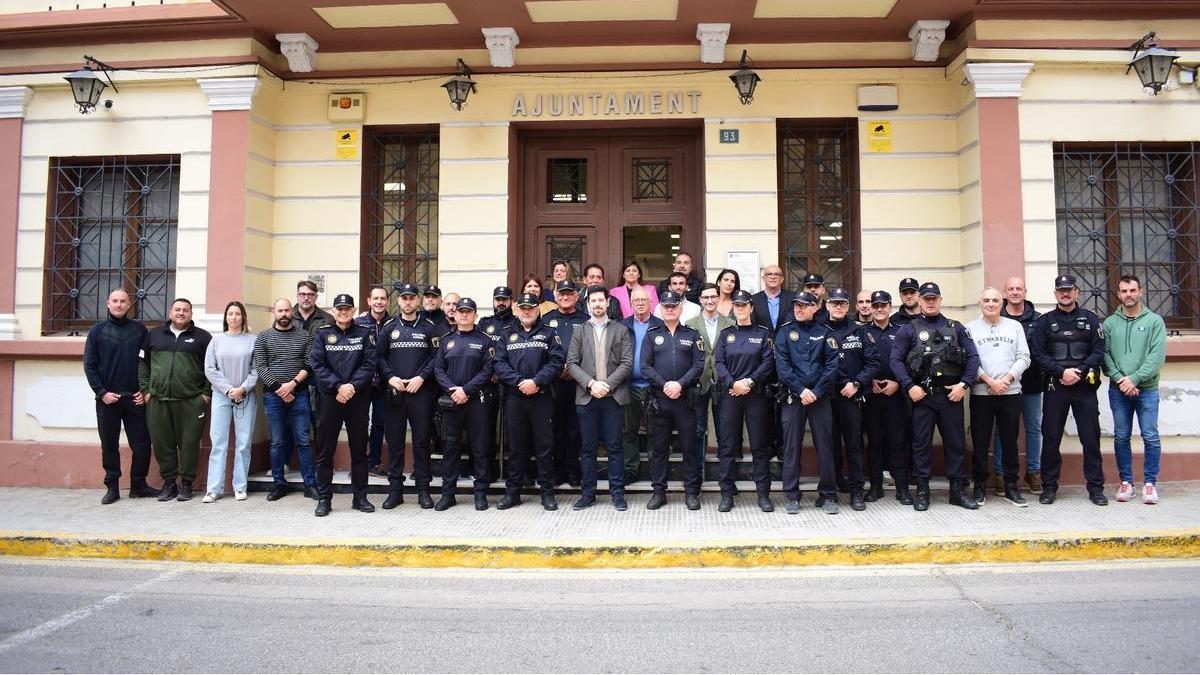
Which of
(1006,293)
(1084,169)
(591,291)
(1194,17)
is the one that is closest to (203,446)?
(591,291)

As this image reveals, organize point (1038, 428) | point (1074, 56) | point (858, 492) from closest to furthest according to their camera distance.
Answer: point (858, 492) → point (1038, 428) → point (1074, 56)

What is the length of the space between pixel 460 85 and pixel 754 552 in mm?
6293

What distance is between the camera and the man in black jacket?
7781 mm

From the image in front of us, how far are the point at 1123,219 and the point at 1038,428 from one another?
9.91ft

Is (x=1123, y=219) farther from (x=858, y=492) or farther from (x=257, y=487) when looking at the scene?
(x=257, y=487)

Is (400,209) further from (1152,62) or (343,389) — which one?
(1152,62)

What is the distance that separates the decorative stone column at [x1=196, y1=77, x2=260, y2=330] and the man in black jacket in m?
0.79

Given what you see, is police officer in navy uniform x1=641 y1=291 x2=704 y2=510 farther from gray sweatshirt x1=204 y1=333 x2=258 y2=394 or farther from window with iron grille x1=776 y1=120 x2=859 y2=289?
gray sweatshirt x1=204 y1=333 x2=258 y2=394

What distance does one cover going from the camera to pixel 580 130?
930cm

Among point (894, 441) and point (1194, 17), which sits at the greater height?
point (1194, 17)

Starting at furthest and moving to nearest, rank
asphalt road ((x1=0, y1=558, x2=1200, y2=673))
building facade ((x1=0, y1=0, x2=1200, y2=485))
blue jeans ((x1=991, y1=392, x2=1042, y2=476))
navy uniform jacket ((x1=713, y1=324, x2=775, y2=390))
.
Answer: building facade ((x1=0, y1=0, x2=1200, y2=485)) < blue jeans ((x1=991, y1=392, x2=1042, y2=476)) < navy uniform jacket ((x1=713, y1=324, x2=775, y2=390)) < asphalt road ((x1=0, y1=558, x2=1200, y2=673))

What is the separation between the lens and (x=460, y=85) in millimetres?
8609

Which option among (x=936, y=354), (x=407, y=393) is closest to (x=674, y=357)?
(x=936, y=354)

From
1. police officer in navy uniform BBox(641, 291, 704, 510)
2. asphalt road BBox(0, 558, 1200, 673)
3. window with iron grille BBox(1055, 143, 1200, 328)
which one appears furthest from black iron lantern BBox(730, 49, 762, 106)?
asphalt road BBox(0, 558, 1200, 673)
